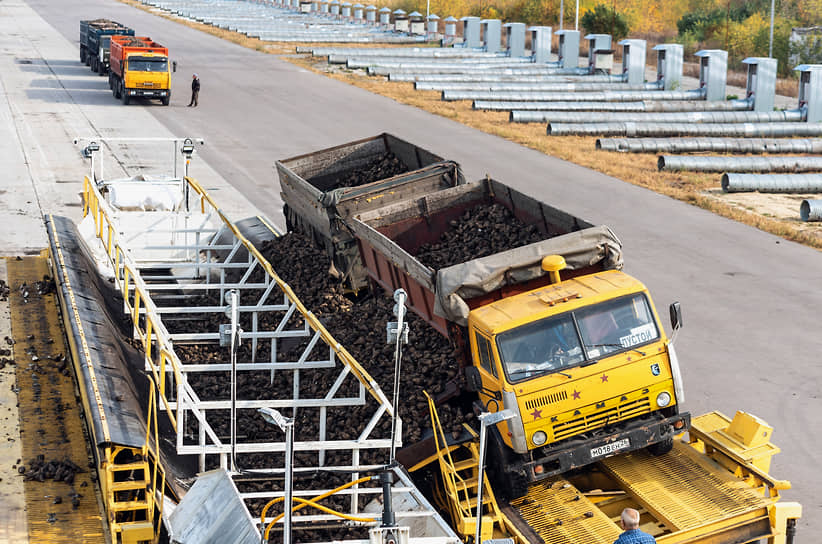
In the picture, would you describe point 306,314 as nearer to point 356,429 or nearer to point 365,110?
point 356,429

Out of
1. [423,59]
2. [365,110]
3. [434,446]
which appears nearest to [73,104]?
[365,110]

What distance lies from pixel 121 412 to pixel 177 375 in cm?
89

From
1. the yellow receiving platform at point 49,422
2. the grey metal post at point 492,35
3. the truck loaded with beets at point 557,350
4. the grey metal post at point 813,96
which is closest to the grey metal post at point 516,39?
the grey metal post at point 492,35

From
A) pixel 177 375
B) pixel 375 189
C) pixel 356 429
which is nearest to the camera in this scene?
pixel 177 375

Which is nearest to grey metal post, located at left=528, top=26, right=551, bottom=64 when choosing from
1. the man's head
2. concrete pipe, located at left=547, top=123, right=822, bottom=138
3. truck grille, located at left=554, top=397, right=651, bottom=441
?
concrete pipe, located at left=547, top=123, right=822, bottom=138

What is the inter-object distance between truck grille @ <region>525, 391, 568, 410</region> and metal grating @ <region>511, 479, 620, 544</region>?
101cm

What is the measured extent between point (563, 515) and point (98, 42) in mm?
44666

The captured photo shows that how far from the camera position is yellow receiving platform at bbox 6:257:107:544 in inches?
441

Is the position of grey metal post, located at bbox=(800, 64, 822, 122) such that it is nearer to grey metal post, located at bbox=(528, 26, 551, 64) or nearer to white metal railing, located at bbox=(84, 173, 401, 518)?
grey metal post, located at bbox=(528, 26, 551, 64)

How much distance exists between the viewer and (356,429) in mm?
12555

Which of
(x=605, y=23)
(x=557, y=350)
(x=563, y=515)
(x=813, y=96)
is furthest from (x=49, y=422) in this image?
(x=605, y=23)

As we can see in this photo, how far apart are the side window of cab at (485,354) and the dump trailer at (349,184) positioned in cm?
563

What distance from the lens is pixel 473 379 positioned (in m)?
11.5

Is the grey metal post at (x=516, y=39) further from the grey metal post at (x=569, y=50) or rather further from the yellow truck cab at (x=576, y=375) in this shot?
the yellow truck cab at (x=576, y=375)
